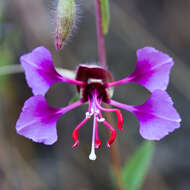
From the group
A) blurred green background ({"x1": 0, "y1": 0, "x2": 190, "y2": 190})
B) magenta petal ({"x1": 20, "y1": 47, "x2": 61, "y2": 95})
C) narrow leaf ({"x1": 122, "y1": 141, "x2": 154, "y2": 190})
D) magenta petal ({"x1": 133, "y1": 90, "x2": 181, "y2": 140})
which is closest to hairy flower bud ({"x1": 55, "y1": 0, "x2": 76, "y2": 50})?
magenta petal ({"x1": 20, "y1": 47, "x2": 61, "y2": 95})

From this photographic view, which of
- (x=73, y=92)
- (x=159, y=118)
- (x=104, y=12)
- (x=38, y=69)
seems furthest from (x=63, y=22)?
(x=73, y=92)

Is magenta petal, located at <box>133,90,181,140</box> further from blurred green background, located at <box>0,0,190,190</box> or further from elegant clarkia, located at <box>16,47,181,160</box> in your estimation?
blurred green background, located at <box>0,0,190,190</box>

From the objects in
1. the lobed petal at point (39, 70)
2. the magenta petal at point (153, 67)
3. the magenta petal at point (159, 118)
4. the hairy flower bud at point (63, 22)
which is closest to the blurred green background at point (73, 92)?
the lobed petal at point (39, 70)

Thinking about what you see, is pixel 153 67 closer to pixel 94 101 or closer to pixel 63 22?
pixel 94 101

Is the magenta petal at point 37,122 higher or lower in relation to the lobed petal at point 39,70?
lower

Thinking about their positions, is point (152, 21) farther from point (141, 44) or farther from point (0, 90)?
point (0, 90)

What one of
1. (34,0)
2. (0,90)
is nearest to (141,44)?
(34,0)

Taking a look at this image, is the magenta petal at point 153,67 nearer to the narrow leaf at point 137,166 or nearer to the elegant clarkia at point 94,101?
the elegant clarkia at point 94,101
